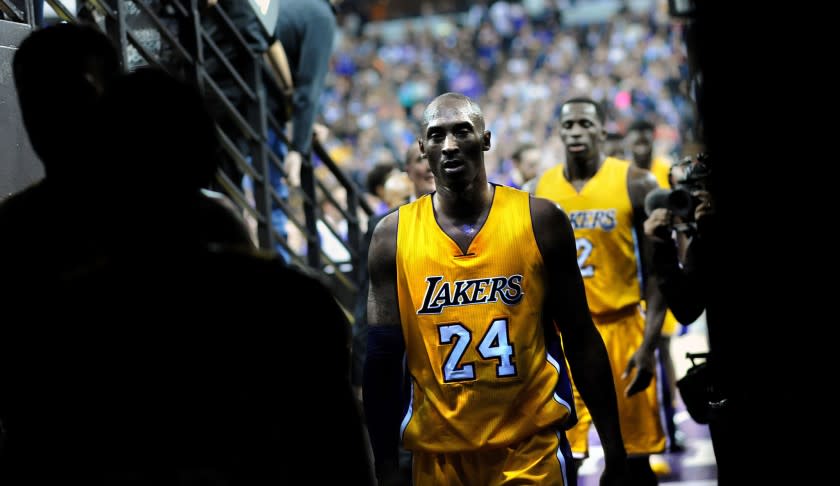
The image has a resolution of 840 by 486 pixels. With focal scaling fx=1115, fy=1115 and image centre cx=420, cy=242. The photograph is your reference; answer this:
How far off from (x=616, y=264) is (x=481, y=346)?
2567mm

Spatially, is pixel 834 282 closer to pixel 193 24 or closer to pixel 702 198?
pixel 702 198

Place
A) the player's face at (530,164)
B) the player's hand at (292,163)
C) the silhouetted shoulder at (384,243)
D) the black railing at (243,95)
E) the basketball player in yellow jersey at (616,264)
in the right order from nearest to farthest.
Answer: the silhouetted shoulder at (384,243), the black railing at (243,95), the basketball player in yellow jersey at (616,264), the player's hand at (292,163), the player's face at (530,164)

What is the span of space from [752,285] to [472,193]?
1960mm

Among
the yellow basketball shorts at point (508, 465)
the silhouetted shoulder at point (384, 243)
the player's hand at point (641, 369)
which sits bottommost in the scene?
the player's hand at point (641, 369)

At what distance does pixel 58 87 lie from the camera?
8.05ft

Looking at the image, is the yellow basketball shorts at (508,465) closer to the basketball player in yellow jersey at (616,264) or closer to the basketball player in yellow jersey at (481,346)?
the basketball player in yellow jersey at (481,346)

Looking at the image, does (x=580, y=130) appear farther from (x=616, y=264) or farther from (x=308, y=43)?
(x=308, y=43)

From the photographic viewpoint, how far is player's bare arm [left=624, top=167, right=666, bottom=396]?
5.89m

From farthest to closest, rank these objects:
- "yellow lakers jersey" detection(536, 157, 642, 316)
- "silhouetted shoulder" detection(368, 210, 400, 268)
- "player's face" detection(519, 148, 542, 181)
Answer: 1. "player's face" detection(519, 148, 542, 181)
2. "yellow lakers jersey" detection(536, 157, 642, 316)
3. "silhouetted shoulder" detection(368, 210, 400, 268)

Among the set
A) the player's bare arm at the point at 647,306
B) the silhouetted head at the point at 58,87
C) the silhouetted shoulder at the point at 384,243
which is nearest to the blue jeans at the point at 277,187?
the player's bare arm at the point at 647,306

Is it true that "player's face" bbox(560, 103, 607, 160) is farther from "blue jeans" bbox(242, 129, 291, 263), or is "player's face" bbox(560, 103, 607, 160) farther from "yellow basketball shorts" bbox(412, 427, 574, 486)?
"yellow basketball shorts" bbox(412, 427, 574, 486)

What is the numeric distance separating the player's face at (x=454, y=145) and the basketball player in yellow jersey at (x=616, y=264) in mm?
2135

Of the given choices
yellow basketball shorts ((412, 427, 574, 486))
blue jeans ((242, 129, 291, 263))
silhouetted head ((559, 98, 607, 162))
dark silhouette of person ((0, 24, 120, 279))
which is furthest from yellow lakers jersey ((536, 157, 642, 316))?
dark silhouette of person ((0, 24, 120, 279))

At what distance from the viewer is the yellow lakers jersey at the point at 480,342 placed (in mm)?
4176
